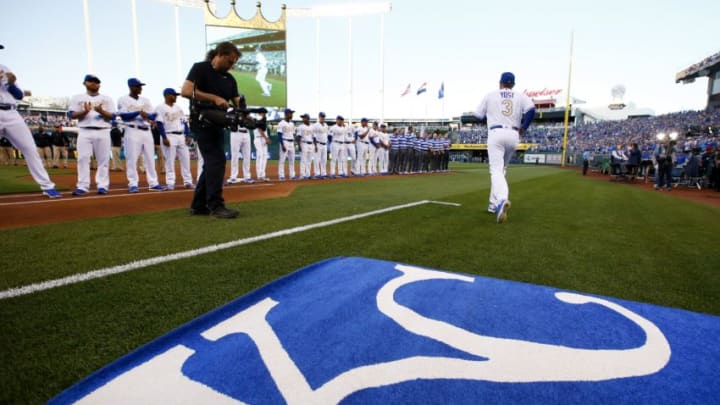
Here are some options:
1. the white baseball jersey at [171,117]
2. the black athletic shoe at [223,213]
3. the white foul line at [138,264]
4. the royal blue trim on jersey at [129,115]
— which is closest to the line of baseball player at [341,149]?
the white baseball jersey at [171,117]

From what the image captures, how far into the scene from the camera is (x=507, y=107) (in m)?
5.46

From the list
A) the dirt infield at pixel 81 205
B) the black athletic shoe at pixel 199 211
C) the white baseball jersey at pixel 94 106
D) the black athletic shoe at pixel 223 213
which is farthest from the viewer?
the white baseball jersey at pixel 94 106

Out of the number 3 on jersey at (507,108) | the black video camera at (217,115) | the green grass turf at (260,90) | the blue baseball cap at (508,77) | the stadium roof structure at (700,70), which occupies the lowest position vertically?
the black video camera at (217,115)

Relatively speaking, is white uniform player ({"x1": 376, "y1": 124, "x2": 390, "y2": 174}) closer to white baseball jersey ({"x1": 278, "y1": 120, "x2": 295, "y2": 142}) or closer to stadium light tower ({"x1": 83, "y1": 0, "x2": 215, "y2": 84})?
white baseball jersey ({"x1": 278, "y1": 120, "x2": 295, "y2": 142})

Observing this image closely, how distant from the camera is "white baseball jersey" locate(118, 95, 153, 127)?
7.25 metres

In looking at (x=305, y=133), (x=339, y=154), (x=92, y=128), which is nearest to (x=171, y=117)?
(x=92, y=128)

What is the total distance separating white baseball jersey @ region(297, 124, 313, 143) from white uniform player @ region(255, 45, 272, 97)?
18225 mm

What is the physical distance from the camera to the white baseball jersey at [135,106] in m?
7.25

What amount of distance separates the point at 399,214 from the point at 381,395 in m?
4.10

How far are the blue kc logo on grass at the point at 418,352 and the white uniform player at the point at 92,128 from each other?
679cm

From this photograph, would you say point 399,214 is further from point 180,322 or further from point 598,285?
point 180,322

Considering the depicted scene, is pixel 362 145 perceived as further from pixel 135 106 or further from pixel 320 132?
pixel 135 106

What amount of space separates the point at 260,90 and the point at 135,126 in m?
23.6

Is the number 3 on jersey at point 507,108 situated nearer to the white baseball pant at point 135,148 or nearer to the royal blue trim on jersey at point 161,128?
the white baseball pant at point 135,148
